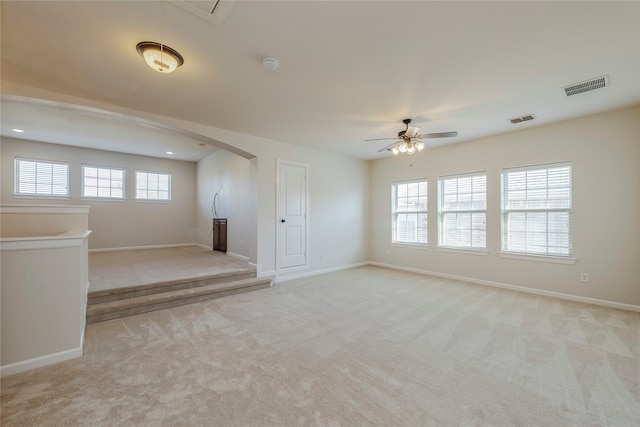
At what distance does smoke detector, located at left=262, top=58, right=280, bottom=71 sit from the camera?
2443mm

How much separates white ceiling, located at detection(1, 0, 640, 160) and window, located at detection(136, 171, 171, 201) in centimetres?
500

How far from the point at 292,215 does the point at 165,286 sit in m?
2.54

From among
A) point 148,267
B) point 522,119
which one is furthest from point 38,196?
point 522,119

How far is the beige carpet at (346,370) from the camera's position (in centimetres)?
174

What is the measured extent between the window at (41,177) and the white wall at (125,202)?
103mm

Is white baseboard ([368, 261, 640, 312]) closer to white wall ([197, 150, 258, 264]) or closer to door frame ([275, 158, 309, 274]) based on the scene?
door frame ([275, 158, 309, 274])

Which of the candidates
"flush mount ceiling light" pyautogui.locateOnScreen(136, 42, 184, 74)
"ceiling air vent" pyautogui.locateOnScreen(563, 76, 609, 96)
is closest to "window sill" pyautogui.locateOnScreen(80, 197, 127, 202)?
"flush mount ceiling light" pyautogui.locateOnScreen(136, 42, 184, 74)

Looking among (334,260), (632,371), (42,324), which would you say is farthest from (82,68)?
(632,371)

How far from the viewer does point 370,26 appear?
6.72 ft

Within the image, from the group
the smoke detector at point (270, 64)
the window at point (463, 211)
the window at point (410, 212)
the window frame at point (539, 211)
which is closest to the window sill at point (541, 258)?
the window frame at point (539, 211)

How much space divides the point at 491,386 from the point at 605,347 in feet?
5.29

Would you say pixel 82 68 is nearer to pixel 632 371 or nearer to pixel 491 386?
pixel 491 386

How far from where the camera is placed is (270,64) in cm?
250

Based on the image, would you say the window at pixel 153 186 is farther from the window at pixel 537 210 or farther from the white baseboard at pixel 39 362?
the window at pixel 537 210
